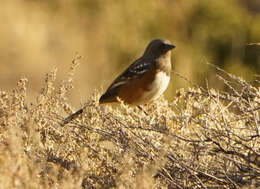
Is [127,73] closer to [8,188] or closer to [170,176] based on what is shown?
[170,176]

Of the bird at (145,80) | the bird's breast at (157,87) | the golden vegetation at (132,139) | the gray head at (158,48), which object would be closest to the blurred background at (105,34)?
the golden vegetation at (132,139)

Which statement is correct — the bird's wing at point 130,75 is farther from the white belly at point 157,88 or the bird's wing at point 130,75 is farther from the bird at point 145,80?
the white belly at point 157,88

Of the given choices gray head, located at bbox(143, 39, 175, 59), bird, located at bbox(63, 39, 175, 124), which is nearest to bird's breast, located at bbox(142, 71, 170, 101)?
bird, located at bbox(63, 39, 175, 124)

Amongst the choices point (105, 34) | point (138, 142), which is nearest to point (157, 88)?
point (138, 142)

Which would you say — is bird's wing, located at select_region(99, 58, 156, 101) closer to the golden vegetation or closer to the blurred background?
the golden vegetation

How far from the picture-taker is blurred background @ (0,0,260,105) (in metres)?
13.6

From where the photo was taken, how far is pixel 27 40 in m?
15.6

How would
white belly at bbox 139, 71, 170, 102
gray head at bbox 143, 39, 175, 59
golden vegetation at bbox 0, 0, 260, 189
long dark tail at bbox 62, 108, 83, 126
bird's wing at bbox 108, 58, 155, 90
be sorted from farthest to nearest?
gray head at bbox 143, 39, 175, 59, bird's wing at bbox 108, 58, 155, 90, white belly at bbox 139, 71, 170, 102, long dark tail at bbox 62, 108, 83, 126, golden vegetation at bbox 0, 0, 260, 189

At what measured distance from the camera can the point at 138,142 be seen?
4.76m

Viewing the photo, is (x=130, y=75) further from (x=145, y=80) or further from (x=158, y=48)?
(x=158, y=48)

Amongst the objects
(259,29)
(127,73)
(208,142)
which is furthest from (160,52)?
(259,29)

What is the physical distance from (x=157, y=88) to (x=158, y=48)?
600mm

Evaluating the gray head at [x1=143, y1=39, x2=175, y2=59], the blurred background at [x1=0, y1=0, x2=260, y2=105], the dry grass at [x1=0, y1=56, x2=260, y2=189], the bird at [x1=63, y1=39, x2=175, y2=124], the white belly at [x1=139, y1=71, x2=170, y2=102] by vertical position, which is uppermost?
the blurred background at [x1=0, y1=0, x2=260, y2=105]

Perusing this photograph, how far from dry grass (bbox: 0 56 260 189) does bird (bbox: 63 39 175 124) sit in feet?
4.17
